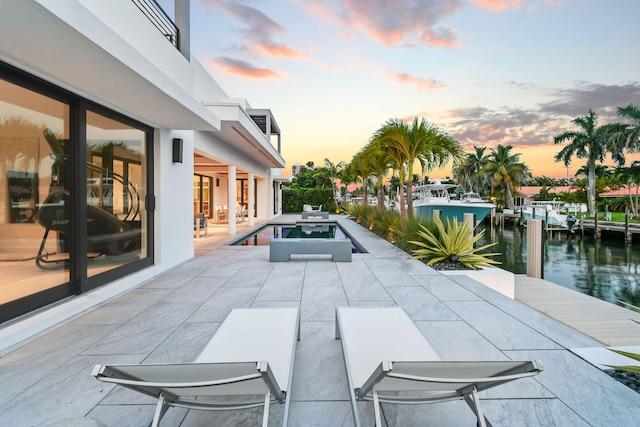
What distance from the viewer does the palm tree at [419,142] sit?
9.90 metres

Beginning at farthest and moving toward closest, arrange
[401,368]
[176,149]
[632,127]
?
1. [632,127]
2. [176,149]
3. [401,368]

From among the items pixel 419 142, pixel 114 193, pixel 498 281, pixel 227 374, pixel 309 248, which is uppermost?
pixel 419 142

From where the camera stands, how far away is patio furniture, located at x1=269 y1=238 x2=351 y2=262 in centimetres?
696

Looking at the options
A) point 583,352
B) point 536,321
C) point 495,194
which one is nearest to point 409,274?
point 536,321

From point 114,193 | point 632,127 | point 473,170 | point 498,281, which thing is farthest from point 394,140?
point 473,170

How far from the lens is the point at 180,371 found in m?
1.57

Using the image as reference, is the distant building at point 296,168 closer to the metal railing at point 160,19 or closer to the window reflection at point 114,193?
the metal railing at point 160,19

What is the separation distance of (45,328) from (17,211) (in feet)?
4.26

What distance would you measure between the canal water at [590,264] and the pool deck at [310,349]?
516cm

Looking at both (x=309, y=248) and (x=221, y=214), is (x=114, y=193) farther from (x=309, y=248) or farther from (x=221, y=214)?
(x=221, y=214)

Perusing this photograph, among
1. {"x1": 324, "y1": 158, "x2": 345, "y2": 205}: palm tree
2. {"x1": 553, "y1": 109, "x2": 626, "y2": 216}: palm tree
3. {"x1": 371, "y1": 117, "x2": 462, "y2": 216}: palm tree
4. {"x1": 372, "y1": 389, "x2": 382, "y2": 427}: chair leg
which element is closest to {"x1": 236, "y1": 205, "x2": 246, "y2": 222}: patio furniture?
{"x1": 371, "y1": 117, "x2": 462, "y2": 216}: palm tree

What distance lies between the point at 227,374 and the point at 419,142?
31.6ft

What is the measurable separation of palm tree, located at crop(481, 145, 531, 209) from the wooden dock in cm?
3766

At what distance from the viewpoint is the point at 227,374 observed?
1.55 m
